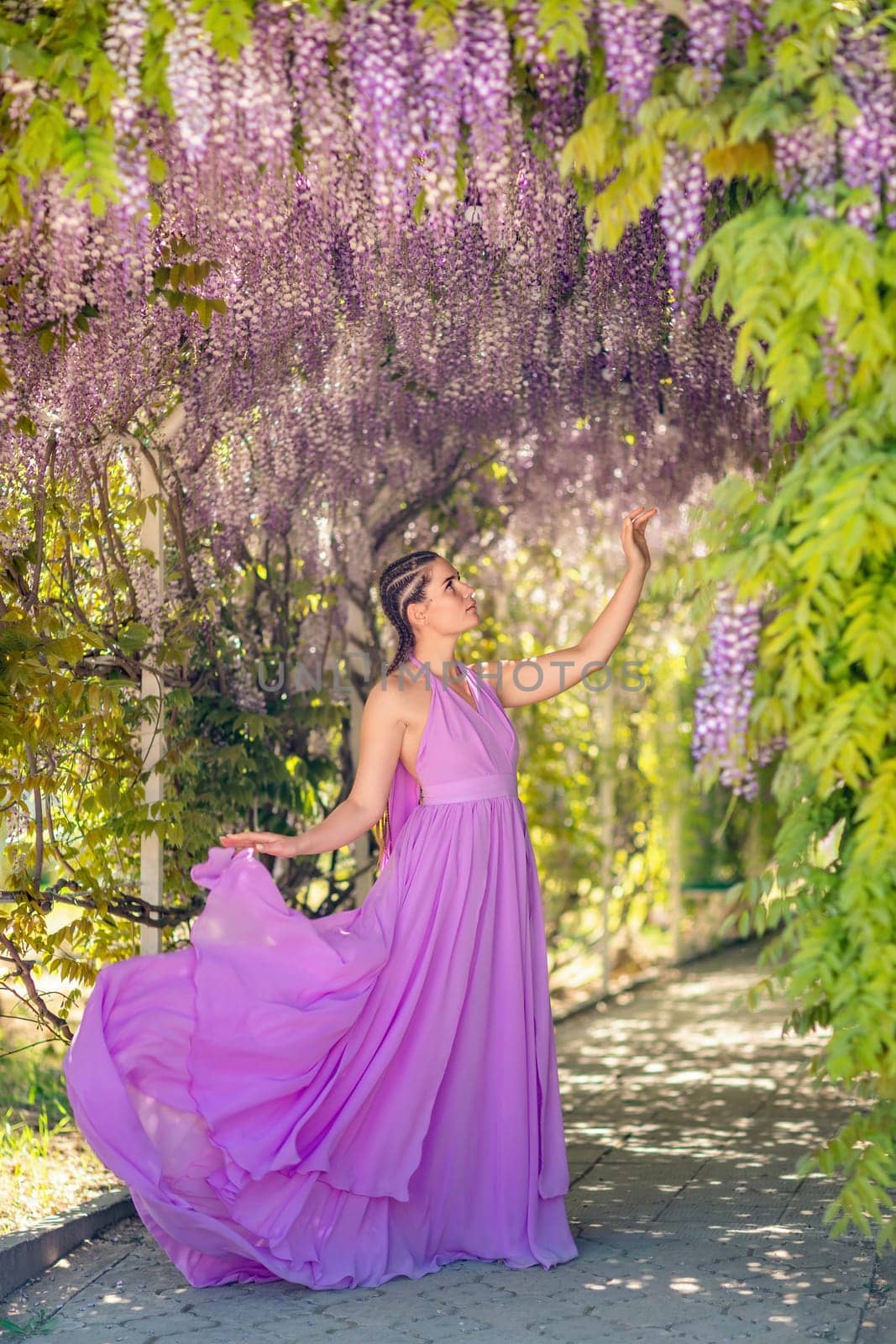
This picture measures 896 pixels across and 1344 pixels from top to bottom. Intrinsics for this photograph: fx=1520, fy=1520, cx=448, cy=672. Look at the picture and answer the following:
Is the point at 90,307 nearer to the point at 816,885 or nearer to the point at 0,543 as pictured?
the point at 0,543

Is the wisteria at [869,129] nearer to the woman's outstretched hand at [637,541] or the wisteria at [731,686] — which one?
the wisteria at [731,686]

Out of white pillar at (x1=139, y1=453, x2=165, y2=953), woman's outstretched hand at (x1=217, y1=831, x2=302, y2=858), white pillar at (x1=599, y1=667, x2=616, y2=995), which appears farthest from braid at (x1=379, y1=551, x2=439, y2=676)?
white pillar at (x1=599, y1=667, x2=616, y2=995)

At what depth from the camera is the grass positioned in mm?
3428

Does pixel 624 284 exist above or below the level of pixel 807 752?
above

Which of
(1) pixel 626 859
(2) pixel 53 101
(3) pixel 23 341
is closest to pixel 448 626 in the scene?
(3) pixel 23 341

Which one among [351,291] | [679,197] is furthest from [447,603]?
[679,197]

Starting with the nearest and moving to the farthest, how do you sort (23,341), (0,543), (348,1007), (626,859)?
(348,1007) < (23,341) < (0,543) < (626,859)

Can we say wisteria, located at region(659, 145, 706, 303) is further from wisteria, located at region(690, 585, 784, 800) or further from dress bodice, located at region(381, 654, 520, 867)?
dress bodice, located at region(381, 654, 520, 867)

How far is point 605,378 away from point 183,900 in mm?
1955

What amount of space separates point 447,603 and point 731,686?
3.52ft

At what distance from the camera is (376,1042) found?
119 inches

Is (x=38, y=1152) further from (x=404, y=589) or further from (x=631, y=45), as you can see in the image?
(x=631, y=45)

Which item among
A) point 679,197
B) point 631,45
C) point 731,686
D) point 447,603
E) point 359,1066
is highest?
point 631,45

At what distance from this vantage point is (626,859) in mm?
7066
